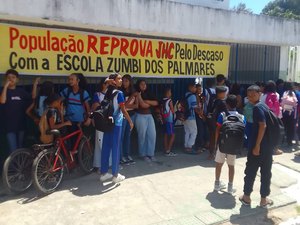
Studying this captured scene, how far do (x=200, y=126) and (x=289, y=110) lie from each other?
7.01ft

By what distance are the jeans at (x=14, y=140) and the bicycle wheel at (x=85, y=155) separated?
89cm

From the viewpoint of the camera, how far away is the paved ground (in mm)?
4418

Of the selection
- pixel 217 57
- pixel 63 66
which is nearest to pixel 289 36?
pixel 217 57

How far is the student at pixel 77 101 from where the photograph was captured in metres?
5.78

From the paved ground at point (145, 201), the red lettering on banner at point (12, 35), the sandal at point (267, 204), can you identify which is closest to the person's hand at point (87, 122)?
the paved ground at point (145, 201)

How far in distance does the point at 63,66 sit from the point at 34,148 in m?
1.54

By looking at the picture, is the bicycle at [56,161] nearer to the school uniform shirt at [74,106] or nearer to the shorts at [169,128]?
the school uniform shirt at [74,106]

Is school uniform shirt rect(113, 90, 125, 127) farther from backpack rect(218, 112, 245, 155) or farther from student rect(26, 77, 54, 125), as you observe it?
backpack rect(218, 112, 245, 155)

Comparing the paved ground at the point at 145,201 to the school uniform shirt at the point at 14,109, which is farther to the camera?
the school uniform shirt at the point at 14,109

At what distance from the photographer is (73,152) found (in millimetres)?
5664

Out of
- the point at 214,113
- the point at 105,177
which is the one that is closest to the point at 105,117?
the point at 105,177

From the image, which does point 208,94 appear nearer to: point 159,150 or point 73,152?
point 159,150

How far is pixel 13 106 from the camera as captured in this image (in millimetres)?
5297

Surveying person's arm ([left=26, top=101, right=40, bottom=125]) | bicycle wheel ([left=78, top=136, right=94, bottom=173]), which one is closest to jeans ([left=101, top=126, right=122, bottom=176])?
bicycle wheel ([left=78, top=136, right=94, bottom=173])
